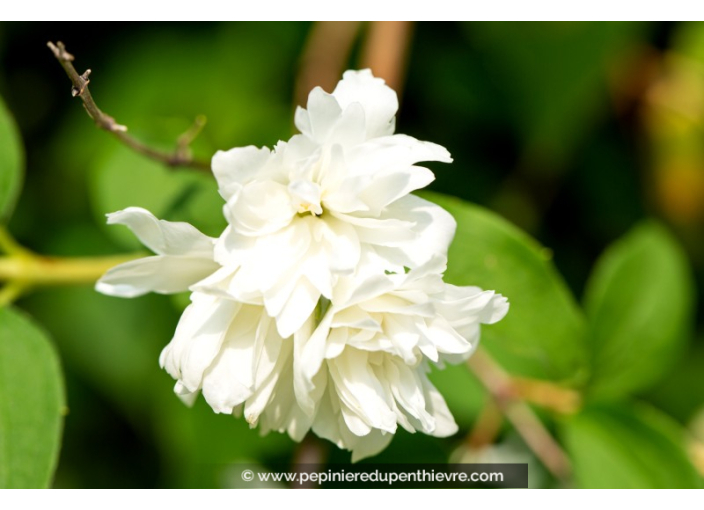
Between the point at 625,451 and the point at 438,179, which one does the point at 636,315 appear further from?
the point at 438,179

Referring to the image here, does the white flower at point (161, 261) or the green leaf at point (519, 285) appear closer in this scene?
the white flower at point (161, 261)

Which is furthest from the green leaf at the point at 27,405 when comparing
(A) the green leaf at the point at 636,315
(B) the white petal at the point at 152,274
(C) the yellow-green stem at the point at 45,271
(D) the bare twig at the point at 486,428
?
(A) the green leaf at the point at 636,315

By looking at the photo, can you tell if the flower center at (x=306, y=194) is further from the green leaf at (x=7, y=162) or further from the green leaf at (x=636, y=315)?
the green leaf at (x=636, y=315)

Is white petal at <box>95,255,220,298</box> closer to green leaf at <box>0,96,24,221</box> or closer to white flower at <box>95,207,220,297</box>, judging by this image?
white flower at <box>95,207,220,297</box>

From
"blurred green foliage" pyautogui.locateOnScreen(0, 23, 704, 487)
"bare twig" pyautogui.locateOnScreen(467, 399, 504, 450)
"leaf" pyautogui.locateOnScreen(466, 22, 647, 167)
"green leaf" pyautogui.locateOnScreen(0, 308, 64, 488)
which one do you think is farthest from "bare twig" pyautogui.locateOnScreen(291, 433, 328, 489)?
"leaf" pyautogui.locateOnScreen(466, 22, 647, 167)

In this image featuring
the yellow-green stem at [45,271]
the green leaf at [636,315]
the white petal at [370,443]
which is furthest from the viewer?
the green leaf at [636,315]
